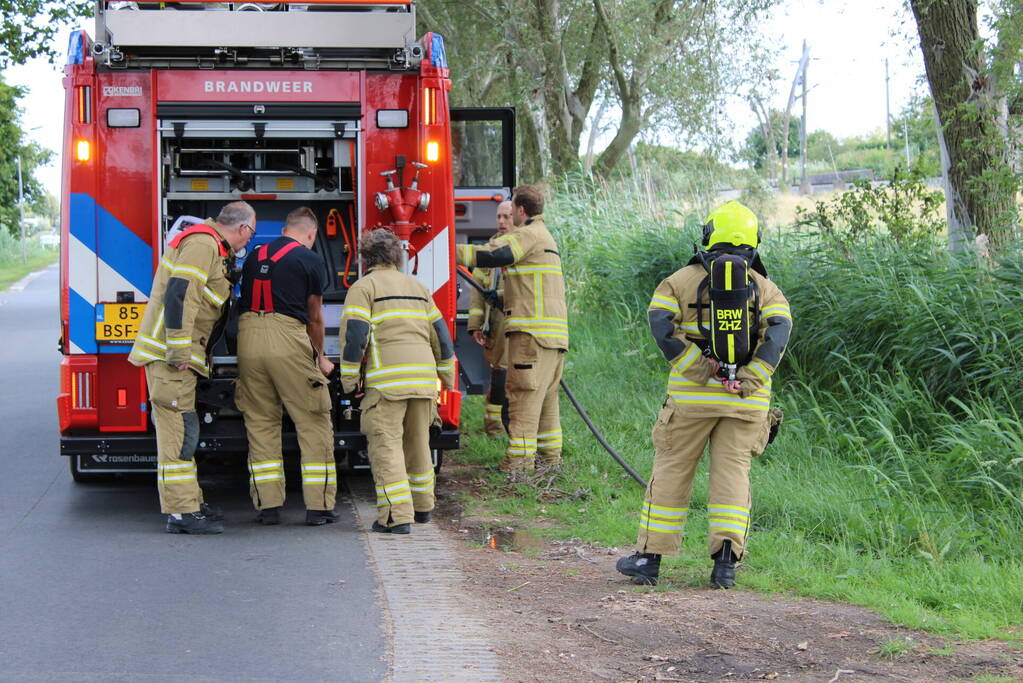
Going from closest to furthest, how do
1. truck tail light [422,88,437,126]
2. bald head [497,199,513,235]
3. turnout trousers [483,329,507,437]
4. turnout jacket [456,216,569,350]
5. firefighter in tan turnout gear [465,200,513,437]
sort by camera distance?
truck tail light [422,88,437,126] → turnout jacket [456,216,569,350] → bald head [497,199,513,235] → firefighter in tan turnout gear [465,200,513,437] → turnout trousers [483,329,507,437]

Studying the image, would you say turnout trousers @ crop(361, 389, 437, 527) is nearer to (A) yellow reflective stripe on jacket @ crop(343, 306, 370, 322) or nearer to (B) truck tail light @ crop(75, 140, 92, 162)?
(A) yellow reflective stripe on jacket @ crop(343, 306, 370, 322)

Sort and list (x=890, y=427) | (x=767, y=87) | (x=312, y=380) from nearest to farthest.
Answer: (x=312, y=380) < (x=890, y=427) < (x=767, y=87)

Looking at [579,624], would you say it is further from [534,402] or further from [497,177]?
[497,177]

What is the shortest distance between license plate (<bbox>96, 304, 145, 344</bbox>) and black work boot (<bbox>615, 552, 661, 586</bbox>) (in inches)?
125

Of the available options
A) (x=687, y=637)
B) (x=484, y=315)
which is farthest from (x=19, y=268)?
(x=687, y=637)

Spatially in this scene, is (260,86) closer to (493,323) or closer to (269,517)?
(269,517)

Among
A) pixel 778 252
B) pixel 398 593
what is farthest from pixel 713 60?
pixel 398 593

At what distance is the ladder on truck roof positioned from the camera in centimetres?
715

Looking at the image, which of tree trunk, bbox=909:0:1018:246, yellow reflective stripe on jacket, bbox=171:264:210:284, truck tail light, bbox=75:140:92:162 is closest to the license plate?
yellow reflective stripe on jacket, bbox=171:264:210:284

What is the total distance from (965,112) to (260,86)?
5.28m

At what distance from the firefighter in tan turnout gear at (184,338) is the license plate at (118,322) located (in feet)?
0.71

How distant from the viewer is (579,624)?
5.38 metres

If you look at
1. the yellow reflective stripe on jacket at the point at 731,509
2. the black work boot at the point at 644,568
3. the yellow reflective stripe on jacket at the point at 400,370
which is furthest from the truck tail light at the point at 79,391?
the yellow reflective stripe on jacket at the point at 731,509

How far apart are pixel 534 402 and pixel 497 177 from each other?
2507 mm
